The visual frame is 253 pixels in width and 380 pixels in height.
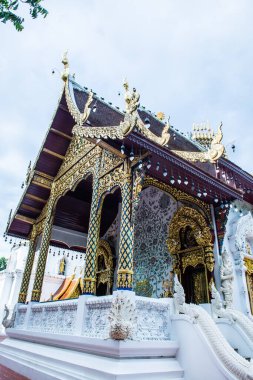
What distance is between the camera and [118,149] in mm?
4656

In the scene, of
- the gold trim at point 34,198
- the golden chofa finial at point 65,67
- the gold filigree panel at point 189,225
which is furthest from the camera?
the gold trim at point 34,198

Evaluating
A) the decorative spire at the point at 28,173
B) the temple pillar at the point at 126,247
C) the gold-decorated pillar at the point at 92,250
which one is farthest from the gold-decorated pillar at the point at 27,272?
the temple pillar at the point at 126,247

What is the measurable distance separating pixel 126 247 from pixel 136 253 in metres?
3.34

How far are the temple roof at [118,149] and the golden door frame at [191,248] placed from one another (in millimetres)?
565

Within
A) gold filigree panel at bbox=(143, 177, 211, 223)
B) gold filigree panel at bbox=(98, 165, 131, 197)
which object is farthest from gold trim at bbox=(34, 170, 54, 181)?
Result: gold filigree panel at bbox=(143, 177, 211, 223)

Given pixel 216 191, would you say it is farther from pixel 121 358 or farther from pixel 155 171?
pixel 121 358

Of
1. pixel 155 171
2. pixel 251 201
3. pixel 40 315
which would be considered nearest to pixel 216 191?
pixel 155 171

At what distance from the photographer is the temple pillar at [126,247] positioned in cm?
379

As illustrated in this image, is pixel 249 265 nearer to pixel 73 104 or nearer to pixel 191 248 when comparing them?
pixel 191 248

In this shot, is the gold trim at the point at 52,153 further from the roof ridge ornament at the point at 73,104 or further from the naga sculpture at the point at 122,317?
the naga sculpture at the point at 122,317

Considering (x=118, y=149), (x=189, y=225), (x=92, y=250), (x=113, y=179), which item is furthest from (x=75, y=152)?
(x=189, y=225)

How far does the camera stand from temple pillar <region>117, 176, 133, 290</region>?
3.79 meters

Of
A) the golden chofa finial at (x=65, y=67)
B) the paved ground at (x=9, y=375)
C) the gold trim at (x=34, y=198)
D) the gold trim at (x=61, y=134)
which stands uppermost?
the golden chofa finial at (x=65, y=67)

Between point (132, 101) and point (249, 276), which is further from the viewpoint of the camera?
point (249, 276)
